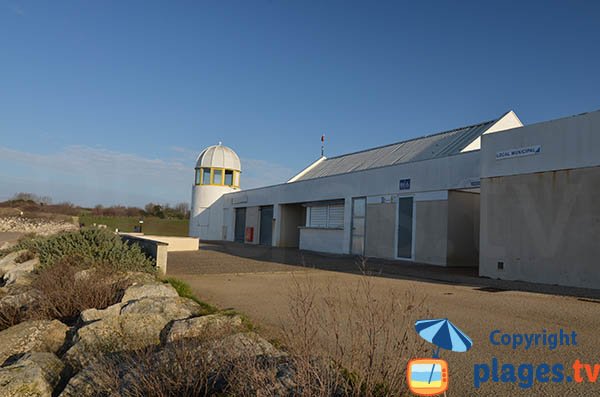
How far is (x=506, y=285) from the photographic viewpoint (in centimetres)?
1092

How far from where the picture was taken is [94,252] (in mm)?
10539

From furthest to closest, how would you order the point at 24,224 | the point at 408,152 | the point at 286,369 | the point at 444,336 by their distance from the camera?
the point at 24,224
the point at 408,152
the point at 286,369
the point at 444,336

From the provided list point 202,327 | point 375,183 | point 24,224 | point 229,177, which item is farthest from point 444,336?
point 24,224

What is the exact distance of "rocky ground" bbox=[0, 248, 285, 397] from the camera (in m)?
3.86

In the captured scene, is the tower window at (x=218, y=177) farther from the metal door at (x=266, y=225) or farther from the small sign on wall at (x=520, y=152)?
the small sign on wall at (x=520, y=152)

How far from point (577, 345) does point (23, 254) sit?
571 inches

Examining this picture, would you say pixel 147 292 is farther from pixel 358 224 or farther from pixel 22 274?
pixel 358 224

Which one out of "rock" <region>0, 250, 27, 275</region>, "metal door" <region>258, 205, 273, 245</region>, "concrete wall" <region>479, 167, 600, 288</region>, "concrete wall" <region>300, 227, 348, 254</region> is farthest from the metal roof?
"rock" <region>0, 250, 27, 275</region>

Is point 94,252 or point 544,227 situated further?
point 544,227

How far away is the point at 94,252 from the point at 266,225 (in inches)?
835

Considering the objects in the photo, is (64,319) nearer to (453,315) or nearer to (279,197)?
(453,315)

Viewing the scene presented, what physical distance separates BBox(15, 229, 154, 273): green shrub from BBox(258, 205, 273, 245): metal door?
1893 cm

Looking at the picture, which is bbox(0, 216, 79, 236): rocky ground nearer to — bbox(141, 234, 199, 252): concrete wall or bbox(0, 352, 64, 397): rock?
bbox(141, 234, 199, 252): concrete wall

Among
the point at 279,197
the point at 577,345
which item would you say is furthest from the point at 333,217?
the point at 577,345
